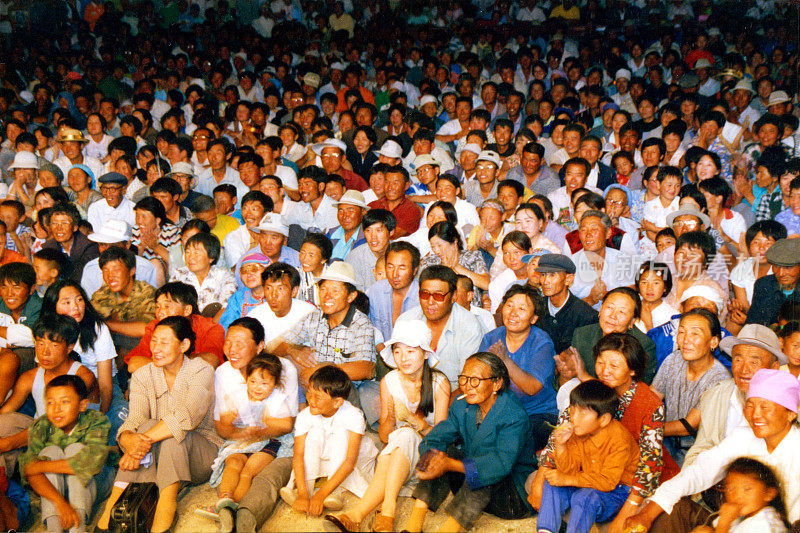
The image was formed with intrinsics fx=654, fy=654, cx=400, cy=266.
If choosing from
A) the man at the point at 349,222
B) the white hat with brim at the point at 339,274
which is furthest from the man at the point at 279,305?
the man at the point at 349,222

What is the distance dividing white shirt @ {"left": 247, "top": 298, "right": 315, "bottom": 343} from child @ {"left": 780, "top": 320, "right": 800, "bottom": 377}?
2458 millimetres

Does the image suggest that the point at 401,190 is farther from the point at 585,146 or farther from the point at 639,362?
the point at 639,362

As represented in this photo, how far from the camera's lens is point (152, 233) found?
15.8 feet

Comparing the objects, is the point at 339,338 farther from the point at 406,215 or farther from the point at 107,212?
the point at 107,212

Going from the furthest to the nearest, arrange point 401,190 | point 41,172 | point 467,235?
point 41,172 < point 401,190 < point 467,235

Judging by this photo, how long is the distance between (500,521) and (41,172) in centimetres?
508

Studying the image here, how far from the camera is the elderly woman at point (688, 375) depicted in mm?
3062

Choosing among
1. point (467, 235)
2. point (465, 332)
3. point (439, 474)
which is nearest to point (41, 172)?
point (467, 235)

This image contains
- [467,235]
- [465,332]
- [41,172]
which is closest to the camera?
[465,332]

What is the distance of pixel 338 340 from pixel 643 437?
65.1 inches

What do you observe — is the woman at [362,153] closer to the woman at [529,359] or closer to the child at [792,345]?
the woman at [529,359]

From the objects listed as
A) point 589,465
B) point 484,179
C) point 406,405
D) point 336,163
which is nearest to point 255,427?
point 406,405

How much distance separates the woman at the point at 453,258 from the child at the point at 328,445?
1.32 m

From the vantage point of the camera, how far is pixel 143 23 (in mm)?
9742
